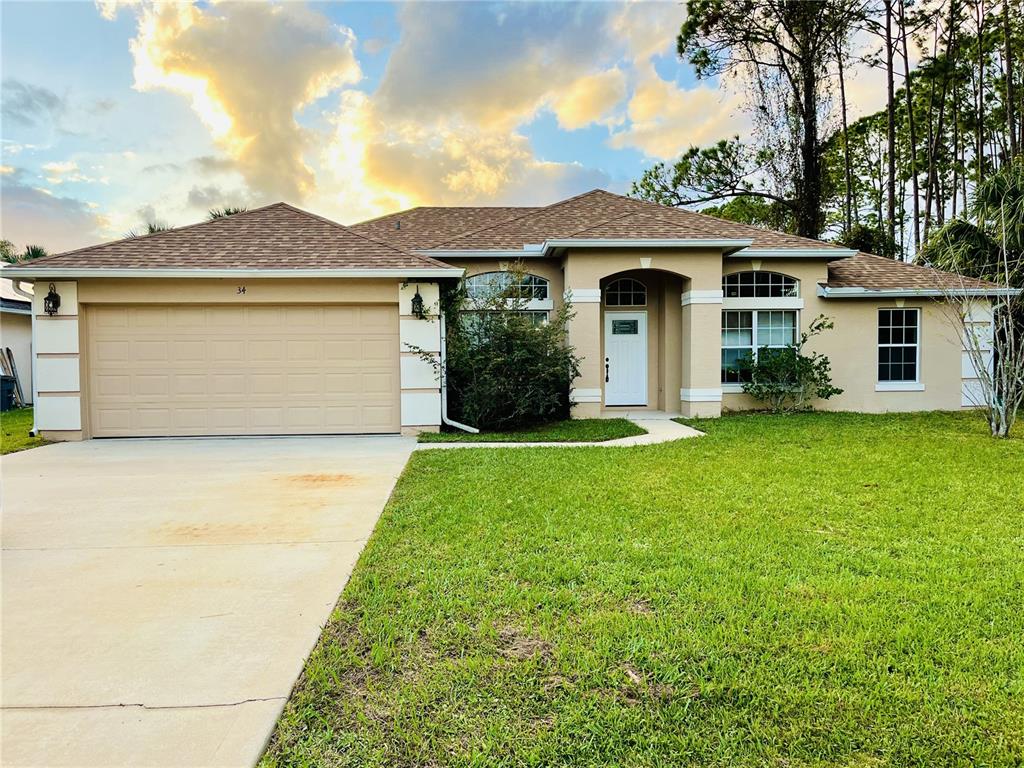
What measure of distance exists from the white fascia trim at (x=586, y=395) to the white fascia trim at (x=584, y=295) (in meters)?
1.83

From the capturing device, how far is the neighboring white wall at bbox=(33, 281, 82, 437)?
9.65 metres

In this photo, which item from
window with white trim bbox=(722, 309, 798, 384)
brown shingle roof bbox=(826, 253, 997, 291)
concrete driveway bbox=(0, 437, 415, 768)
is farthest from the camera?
window with white trim bbox=(722, 309, 798, 384)

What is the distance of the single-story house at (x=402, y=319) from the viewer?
9.83 meters

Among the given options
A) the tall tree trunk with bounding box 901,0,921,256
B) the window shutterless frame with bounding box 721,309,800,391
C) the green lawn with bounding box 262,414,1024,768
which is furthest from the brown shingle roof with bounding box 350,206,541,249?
the tall tree trunk with bounding box 901,0,921,256

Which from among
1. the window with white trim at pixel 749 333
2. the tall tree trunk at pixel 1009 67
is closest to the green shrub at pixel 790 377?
the window with white trim at pixel 749 333

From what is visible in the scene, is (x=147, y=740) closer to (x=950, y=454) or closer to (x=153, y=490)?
(x=153, y=490)

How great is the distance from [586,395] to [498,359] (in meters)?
2.63

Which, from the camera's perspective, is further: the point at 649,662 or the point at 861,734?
the point at 649,662

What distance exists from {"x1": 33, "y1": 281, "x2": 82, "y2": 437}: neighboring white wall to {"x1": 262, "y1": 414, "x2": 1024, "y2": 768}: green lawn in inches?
305

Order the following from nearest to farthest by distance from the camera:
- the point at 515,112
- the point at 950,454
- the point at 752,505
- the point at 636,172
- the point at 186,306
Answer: the point at 752,505 < the point at 950,454 < the point at 186,306 < the point at 515,112 < the point at 636,172

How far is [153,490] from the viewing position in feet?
20.2

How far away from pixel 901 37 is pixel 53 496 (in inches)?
1076

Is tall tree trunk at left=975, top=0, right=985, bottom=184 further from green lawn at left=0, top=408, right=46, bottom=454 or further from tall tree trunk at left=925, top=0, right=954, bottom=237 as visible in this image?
green lawn at left=0, top=408, right=46, bottom=454

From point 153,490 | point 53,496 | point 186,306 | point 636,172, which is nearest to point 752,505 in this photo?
point 153,490
